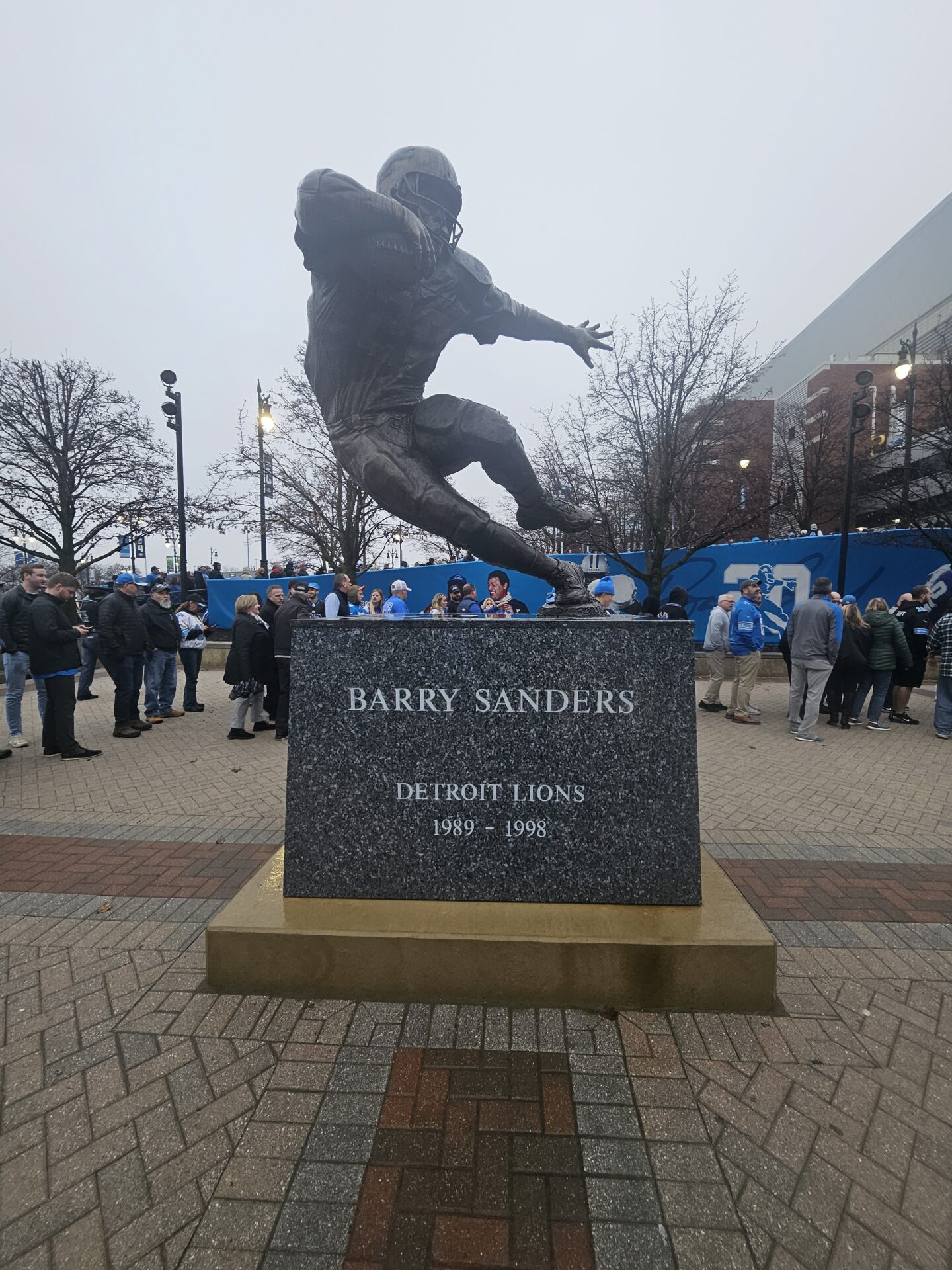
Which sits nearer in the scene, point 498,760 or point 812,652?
A: point 498,760

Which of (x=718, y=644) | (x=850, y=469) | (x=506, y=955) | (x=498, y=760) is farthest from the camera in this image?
(x=850, y=469)

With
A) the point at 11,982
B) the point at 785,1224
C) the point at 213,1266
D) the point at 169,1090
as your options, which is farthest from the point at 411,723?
the point at 11,982

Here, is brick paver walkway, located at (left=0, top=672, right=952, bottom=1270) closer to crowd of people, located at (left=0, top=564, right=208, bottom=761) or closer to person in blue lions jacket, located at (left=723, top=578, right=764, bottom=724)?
crowd of people, located at (left=0, top=564, right=208, bottom=761)

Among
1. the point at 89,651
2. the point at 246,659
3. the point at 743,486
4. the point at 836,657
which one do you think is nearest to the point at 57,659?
the point at 246,659

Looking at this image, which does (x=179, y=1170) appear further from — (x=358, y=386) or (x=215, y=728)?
(x=215, y=728)

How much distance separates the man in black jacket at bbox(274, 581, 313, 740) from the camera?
7.24 meters

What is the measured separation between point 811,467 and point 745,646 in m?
25.5

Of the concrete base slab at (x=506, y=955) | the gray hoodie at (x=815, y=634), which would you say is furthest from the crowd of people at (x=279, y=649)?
the concrete base slab at (x=506, y=955)

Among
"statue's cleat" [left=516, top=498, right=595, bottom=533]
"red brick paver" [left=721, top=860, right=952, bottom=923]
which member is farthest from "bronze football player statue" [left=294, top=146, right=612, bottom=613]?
"red brick paver" [left=721, top=860, right=952, bottom=923]

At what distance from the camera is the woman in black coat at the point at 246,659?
762cm

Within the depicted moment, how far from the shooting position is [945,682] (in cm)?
808

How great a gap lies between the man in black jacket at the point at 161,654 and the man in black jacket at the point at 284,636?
78.9 inches

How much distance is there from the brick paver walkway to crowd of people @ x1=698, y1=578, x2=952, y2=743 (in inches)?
194

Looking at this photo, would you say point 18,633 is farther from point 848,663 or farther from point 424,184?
point 848,663
